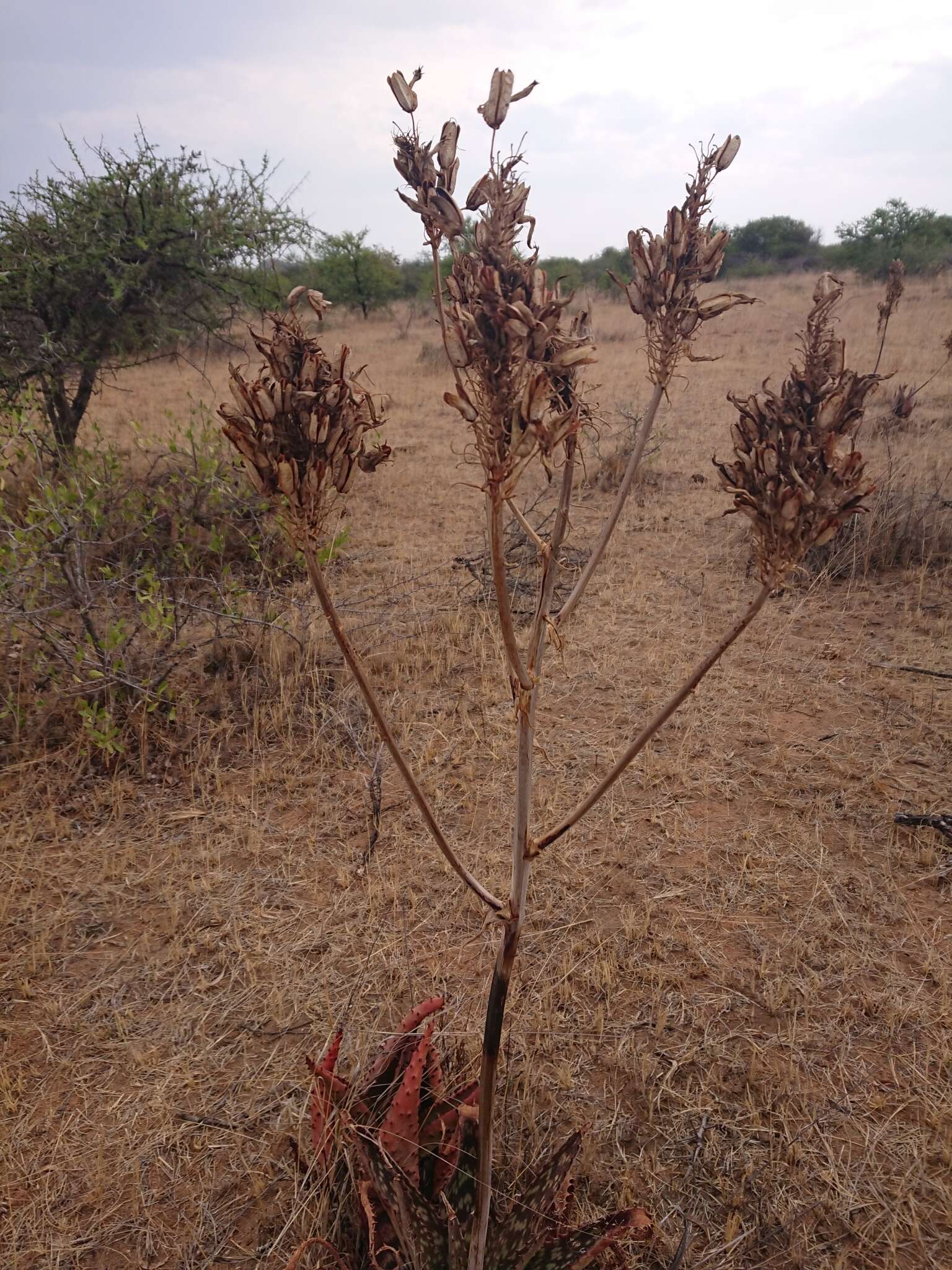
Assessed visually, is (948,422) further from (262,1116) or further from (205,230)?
(262,1116)

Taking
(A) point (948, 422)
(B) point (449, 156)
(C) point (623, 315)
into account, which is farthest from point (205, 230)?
(C) point (623, 315)

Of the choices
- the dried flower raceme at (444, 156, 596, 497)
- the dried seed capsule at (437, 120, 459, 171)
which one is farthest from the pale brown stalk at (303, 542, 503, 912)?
the dried seed capsule at (437, 120, 459, 171)

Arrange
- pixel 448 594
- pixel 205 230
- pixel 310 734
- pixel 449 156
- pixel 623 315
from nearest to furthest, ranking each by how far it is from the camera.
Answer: pixel 449 156 → pixel 310 734 → pixel 448 594 → pixel 205 230 → pixel 623 315

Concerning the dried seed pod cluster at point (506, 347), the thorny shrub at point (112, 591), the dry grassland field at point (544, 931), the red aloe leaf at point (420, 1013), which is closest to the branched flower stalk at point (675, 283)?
the dried seed pod cluster at point (506, 347)

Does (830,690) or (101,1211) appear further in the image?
(830,690)

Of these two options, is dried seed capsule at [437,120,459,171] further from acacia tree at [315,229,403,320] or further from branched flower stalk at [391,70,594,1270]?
acacia tree at [315,229,403,320]

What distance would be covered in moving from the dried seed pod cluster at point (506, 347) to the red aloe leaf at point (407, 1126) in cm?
139

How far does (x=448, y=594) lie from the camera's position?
5.10 m

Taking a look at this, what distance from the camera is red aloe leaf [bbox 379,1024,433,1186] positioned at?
5.34 ft

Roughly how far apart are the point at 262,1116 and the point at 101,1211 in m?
0.41

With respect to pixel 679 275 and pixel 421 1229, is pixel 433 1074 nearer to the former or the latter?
pixel 421 1229

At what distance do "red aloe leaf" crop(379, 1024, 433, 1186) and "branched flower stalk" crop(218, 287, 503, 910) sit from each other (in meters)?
1.15

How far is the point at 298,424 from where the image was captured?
3.35 feet

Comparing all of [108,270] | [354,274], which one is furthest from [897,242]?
[108,270]
